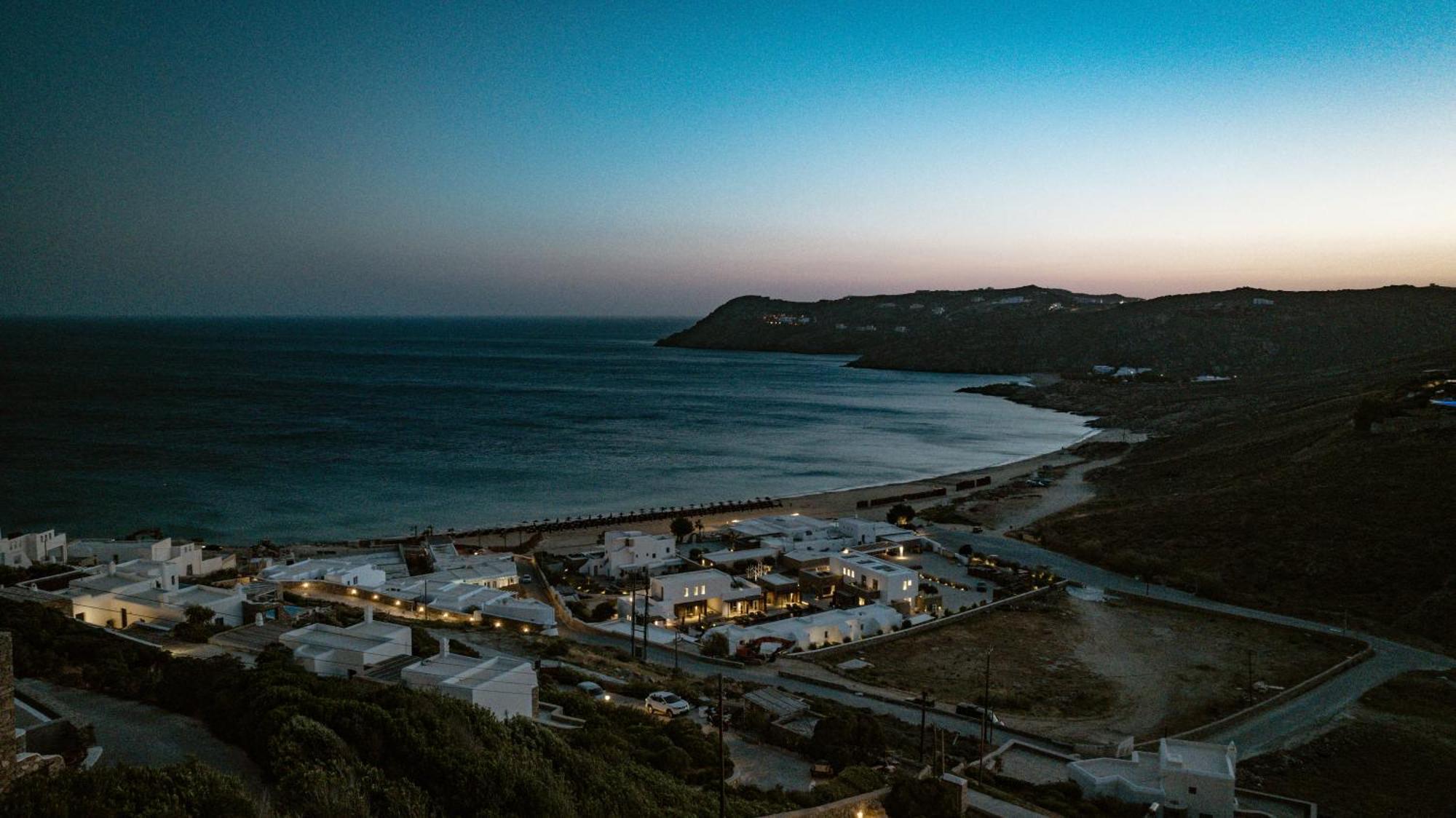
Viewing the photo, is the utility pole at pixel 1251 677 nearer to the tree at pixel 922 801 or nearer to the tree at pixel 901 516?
the tree at pixel 922 801

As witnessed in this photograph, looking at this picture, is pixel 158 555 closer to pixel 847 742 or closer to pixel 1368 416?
pixel 847 742

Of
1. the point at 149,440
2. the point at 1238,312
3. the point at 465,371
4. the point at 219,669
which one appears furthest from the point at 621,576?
the point at 1238,312

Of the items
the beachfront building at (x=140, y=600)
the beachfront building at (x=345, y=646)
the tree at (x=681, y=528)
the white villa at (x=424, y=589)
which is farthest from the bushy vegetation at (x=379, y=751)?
the tree at (x=681, y=528)

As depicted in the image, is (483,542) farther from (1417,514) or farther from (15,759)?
(1417,514)

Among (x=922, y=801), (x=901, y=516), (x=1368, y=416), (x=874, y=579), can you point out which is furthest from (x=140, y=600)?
(x=1368, y=416)

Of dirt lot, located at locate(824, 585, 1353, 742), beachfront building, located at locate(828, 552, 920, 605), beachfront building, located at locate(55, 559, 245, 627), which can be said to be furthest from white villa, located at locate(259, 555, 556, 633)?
beachfront building, located at locate(828, 552, 920, 605)

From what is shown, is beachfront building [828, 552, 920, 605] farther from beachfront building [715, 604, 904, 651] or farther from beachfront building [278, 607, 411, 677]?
beachfront building [278, 607, 411, 677]
